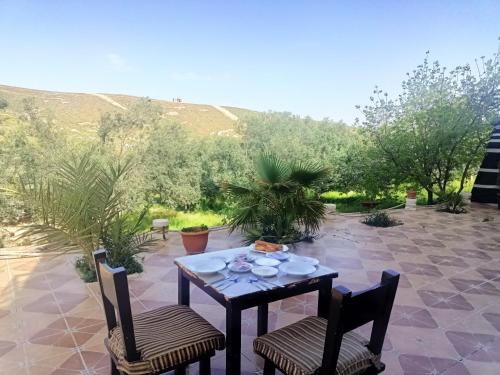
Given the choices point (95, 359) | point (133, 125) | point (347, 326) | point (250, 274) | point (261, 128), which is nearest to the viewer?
point (347, 326)

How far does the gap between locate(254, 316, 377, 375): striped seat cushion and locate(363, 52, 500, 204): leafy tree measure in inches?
317

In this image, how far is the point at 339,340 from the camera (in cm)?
121

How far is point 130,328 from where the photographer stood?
1.39 m

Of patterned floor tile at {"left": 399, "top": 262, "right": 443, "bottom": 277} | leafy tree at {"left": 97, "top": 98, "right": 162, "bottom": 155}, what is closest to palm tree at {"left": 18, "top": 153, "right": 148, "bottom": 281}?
patterned floor tile at {"left": 399, "top": 262, "right": 443, "bottom": 277}

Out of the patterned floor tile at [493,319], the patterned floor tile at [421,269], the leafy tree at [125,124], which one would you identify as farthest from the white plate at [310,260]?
the leafy tree at [125,124]

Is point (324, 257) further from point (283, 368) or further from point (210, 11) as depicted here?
point (210, 11)

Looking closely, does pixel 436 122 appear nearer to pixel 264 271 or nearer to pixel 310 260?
pixel 310 260

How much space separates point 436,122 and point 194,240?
→ 721 centimetres

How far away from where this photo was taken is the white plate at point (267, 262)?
2.01 meters

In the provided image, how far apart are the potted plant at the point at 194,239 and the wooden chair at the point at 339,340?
9.20 feet

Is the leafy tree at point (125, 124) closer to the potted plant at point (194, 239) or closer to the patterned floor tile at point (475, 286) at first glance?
the potted plant at point (194, 239)

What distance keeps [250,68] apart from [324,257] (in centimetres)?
1216

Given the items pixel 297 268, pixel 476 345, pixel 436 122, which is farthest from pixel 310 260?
pixel 436 122

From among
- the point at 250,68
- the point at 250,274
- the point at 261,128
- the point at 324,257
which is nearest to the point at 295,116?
the point at 261,128
